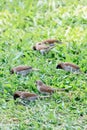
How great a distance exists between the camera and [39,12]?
895 centimetres

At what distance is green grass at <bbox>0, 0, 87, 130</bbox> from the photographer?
5.82 m

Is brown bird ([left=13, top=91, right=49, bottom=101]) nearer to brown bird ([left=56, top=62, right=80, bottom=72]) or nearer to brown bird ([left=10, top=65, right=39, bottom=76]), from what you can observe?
brown bird ([left=10, top=65, right=39, bottom=76])

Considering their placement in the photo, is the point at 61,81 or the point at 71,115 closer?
the point at 71,115

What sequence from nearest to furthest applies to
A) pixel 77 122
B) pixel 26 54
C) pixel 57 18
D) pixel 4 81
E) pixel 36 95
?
pixel 77 122
pixel 36 95
pixel 4 81
pixel 26 54
pixel 57 18

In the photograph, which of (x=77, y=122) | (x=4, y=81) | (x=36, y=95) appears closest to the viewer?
(x=77, y=122)

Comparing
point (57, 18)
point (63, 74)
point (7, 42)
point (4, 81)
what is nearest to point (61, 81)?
point (63, 74)

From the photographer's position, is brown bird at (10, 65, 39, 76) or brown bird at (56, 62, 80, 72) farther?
brown bird at (56, 62, 80, 72)

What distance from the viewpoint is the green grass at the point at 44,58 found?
582 cm

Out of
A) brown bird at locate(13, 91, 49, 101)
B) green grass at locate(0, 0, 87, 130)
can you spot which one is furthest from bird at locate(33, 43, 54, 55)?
brown bird at locate(13, 91, 49, 101)

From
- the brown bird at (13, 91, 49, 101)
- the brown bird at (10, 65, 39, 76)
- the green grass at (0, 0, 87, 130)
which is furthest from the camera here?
the brown bird at (10, 65, 39, 76)

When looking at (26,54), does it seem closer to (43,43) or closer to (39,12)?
(43,43)

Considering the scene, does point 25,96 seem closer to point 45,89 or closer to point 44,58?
point 45,89

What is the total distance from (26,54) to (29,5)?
73.5 inches

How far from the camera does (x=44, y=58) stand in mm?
7414
